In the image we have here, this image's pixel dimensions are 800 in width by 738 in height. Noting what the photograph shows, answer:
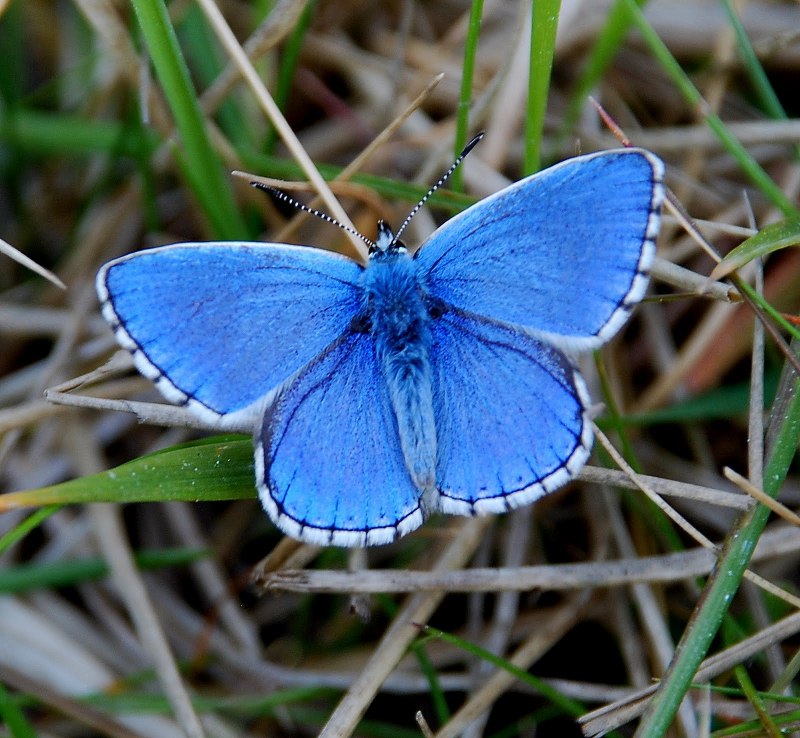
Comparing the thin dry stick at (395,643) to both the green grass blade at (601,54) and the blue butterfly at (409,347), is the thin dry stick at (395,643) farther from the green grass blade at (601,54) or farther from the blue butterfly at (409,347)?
the green grass blade at (601,54)

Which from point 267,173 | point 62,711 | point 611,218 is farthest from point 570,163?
point 62,711

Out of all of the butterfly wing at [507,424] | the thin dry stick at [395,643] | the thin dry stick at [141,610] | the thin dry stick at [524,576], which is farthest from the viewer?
the thin dry stick at [141,610]

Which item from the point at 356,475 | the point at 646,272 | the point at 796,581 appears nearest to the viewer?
the point at 646,272

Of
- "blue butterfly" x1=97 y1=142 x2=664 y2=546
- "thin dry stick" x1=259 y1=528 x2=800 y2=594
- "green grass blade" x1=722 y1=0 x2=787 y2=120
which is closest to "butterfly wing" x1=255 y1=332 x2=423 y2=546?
"blue butterfly" x1=97 y1=142 x2=664 y2=546

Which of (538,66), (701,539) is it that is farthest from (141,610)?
(538,66)

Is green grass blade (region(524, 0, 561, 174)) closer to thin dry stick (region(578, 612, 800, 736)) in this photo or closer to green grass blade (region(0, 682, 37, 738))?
thin dry stick (region(578, 612, 800, 736))

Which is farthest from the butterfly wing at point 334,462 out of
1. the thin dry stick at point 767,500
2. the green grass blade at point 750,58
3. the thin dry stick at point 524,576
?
the green grass blade at point 750,58

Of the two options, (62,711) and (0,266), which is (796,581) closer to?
(62,711)
